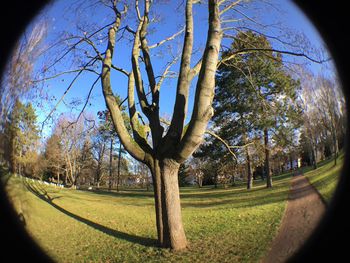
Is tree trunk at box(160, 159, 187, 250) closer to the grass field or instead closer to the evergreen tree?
the grass field

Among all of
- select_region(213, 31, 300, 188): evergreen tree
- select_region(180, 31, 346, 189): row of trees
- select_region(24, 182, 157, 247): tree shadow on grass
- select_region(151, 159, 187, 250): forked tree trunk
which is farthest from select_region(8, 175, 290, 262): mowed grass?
select_region(213, 31, 300, 188): evergreen tree

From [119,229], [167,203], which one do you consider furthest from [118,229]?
[167,203]

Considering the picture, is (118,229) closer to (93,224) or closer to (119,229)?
(119,229)

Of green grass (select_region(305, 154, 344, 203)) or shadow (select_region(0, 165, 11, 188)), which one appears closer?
green grass (select_region(305, 154, 344, 203))

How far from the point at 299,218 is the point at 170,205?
285 centimetres

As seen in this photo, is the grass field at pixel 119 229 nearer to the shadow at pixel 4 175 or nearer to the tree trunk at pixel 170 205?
the shadow at pixel 4 175

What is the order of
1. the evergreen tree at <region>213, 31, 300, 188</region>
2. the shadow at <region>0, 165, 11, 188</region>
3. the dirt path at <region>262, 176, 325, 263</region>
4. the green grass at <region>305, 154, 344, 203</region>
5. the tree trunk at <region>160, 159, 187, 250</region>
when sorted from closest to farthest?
the green grass at <region>305, 154, 344, 203</region>
the dirt path at <region>262, 176, 325, 263</region>
the shadow at <region>0, 165, 11, 188</region>
the evergreen tree at <region>213, 31, 300, 188</region>
the tree trunk at <region>160, 159, 187, 250</region>

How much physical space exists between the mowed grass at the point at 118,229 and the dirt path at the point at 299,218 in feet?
1.11

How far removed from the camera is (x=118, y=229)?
6496 millimetres

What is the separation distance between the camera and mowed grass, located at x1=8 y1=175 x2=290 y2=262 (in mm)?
3834

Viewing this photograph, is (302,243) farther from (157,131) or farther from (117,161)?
(117,161)

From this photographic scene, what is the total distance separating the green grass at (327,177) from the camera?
7.78 feet

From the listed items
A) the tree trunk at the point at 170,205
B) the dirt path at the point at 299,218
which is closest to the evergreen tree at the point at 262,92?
the dirt path at the point at 299,218

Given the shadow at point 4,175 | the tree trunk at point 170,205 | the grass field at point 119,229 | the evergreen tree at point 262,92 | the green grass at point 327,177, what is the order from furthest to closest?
the tree trunk at point 170,205, the grass field at point 119,229, the evergreen tree at point 262,92, the shadow at point 4,175, the green grass at point 327,177
